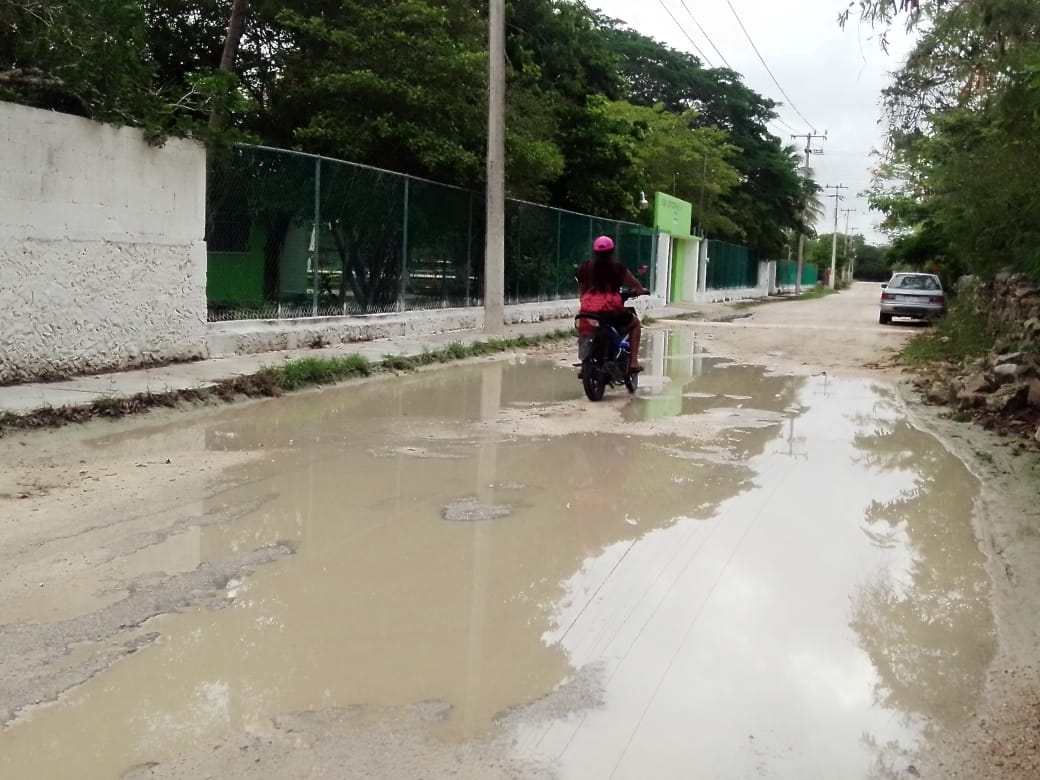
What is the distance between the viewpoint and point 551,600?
188 inches

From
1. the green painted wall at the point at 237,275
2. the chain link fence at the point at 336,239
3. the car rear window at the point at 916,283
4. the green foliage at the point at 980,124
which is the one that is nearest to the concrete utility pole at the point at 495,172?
the chain link fence at the point at 336,239

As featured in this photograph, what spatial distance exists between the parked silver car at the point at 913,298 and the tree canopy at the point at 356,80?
7703 mm

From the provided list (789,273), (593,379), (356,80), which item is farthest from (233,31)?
(789,273)

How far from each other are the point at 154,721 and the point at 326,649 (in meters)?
0.79

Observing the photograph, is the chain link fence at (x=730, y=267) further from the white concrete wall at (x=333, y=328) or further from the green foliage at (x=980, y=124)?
the white concrete wall at (x=333, y=328)

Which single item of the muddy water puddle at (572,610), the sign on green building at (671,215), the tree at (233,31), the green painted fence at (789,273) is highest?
the tree at (233,31)

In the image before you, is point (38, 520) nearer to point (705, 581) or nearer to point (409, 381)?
point (705, 581)

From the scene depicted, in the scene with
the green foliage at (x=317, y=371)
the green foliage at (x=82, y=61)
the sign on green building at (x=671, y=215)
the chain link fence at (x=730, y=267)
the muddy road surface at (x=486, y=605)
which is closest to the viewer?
the muddy road surface at (x=486, y=605)

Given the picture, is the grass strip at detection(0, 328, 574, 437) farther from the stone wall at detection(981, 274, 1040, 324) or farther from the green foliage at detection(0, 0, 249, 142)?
the stone wall at detection(981, 274, 1040, 324)

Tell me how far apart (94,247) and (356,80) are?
752 cm

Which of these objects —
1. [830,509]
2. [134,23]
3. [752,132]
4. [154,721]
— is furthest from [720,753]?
[752,132]

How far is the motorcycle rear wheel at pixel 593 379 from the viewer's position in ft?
35.9

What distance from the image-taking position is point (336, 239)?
1446 cm

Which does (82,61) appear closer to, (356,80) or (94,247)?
(94,247)
